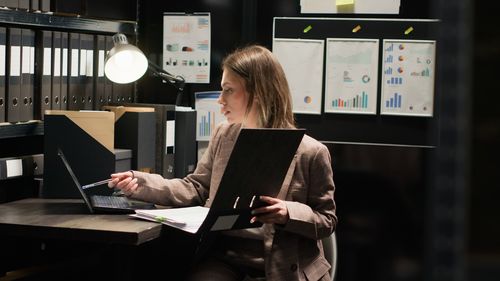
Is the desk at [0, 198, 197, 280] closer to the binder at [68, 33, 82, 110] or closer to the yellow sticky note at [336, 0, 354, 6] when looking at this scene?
the binder at [68, 33, 82, 110]

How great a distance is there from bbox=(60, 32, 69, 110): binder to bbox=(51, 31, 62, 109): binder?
0.02 metres

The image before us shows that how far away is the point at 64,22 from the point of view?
8.85 ft

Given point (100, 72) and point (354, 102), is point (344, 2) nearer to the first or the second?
point (354, 102)

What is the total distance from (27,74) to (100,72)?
498mm

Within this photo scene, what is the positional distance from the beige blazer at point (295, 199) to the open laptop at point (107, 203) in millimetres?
60

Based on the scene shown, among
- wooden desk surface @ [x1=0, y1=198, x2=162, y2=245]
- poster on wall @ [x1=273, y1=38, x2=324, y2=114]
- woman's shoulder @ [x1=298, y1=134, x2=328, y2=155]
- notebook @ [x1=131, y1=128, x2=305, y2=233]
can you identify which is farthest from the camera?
poster on wall @ [x1=273, y1=38, x2=324, y2=114]

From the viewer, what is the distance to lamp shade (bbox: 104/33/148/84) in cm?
279

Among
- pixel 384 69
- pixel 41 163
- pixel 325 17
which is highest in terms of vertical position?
pixel 325 17

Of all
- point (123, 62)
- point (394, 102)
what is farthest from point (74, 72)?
point (394, 102)

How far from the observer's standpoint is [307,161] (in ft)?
6.99

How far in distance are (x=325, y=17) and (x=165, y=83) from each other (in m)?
0.83

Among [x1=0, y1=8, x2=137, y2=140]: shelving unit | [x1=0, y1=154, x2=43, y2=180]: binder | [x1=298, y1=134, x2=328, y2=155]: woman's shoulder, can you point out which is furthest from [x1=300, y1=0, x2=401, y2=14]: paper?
[x1=0, y1=154, x2=43, y2=180]: binder

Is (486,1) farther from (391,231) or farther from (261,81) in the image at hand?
(391,231)

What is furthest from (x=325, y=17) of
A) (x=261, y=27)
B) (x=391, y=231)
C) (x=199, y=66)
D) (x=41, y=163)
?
(x=41, y=163)
